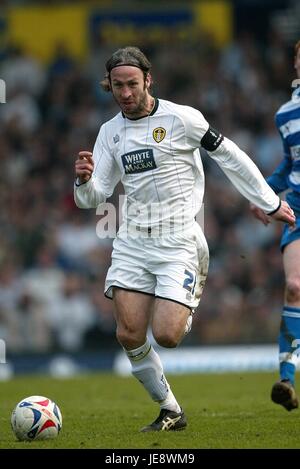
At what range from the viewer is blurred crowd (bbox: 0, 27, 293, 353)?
17062 millimetres

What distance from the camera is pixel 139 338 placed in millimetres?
8422

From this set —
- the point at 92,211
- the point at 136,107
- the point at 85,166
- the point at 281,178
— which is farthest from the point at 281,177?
the point at 92,211

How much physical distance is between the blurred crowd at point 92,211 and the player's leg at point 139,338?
7761mm

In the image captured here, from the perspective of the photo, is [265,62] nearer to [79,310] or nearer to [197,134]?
[79,310]

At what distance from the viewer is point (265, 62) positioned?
20953mm

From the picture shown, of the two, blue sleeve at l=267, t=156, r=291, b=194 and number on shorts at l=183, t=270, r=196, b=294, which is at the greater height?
blue sleeve at l=267, t=156, r=291, b=194

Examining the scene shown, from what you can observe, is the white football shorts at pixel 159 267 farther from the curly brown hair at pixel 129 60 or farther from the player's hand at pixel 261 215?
the curly brown hair at pixel 129 60

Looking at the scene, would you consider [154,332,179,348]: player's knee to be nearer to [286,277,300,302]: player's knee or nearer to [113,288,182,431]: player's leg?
[113,288,182,431]: player's leg

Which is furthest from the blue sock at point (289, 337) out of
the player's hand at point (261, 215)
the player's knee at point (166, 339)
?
the player's knee at point (166, 339)

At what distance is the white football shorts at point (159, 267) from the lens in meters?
8.39

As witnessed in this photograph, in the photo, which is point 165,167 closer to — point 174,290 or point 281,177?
point 174,290

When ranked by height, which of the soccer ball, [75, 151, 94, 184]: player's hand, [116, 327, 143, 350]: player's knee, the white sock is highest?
[75, 151, 94, 184]: player's hand

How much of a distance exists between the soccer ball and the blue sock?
1955mm

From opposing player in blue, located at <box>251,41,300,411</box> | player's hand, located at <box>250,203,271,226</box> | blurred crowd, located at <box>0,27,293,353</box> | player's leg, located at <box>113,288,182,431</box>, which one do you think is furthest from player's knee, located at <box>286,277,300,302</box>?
blurred crowd, located at <box>0,27,293,353</box>
